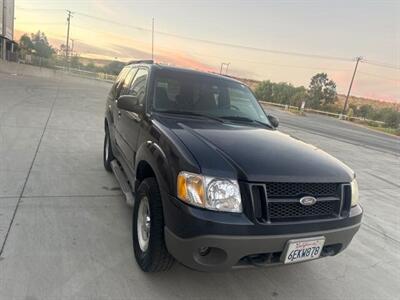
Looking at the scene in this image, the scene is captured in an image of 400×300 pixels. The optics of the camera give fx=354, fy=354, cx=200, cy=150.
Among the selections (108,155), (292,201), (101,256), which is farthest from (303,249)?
(108,155)

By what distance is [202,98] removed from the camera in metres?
4.23

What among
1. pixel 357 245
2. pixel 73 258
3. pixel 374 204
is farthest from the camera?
pixel 374 204

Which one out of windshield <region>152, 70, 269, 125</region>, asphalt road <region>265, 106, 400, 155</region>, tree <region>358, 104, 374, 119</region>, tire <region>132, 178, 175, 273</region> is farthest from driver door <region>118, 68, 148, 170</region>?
tree <region>358, 104, 374, 119</region>

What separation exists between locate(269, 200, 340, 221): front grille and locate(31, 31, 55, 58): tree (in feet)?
341

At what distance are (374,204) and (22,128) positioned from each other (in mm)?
7770

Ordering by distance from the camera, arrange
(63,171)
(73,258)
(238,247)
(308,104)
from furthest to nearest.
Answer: (308,104), (63,171), (73,258), (238,247)

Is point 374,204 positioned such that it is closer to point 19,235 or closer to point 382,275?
point 382,275

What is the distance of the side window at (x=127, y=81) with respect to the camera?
5.12 meters

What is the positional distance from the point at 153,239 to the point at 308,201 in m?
1.27

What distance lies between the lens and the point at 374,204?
6.07 m

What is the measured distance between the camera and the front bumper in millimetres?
2463

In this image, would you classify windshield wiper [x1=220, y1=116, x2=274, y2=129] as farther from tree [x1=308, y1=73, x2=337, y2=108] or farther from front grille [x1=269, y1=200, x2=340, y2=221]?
tree [x1=308, y1=73, x2=337, y2=108]

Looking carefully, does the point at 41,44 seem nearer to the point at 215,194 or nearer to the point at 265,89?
the point at 265,89

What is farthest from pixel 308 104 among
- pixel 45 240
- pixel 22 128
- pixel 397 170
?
pixel 45 240
